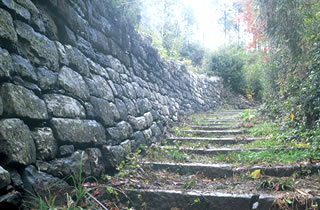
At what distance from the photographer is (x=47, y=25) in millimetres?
1872

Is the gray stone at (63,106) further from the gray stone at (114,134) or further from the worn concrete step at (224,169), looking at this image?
the worn concrete step at (224,169)

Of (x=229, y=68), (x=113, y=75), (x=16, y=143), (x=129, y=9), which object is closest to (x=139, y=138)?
(x=113, y=75)

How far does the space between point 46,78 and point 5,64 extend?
38 centimetres

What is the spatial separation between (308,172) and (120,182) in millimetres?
1832

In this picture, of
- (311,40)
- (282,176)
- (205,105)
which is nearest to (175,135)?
(282,176)

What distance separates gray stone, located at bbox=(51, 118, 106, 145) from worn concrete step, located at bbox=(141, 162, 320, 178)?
0.85 m

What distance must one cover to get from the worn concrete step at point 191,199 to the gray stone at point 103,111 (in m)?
0.73

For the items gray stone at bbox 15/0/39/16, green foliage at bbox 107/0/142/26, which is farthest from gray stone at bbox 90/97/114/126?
green foliage at bbox 107/0/142/26

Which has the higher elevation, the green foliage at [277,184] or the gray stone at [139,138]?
the gray stone at [139,138]

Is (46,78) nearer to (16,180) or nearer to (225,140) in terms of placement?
→ (16,180)

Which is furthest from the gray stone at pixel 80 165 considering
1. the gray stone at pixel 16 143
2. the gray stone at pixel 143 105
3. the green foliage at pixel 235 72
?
the green foliage at pixel 235 72

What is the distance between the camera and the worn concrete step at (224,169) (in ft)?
8.16

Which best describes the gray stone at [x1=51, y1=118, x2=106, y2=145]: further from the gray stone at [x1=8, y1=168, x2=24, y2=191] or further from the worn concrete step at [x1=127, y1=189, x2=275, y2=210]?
the worn concrete step at [x1=127, y1=189, x2=275, y2=210]

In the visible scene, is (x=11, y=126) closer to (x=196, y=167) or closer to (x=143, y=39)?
(x=196, y=167)
